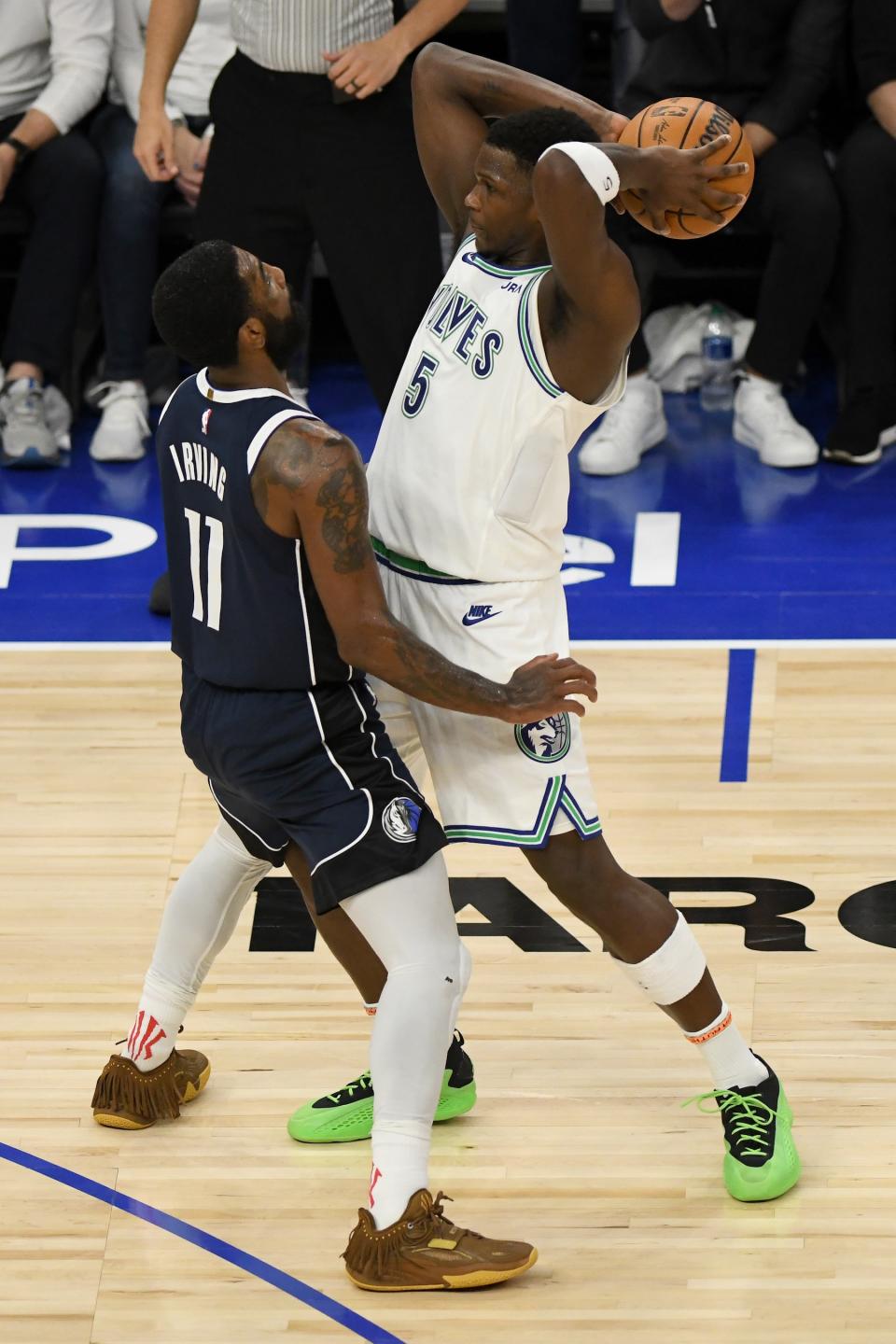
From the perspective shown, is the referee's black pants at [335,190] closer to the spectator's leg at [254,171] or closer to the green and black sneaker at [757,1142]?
the spectator's leg at [254,171]

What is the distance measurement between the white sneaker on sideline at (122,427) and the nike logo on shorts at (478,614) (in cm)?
387

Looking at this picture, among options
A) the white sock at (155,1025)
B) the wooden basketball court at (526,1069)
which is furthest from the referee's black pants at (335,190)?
the white sock at (155,1025)

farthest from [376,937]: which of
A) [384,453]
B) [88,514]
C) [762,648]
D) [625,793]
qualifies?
[88,514]

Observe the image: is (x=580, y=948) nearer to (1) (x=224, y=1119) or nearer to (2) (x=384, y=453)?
(1) (x=224, y=1119)

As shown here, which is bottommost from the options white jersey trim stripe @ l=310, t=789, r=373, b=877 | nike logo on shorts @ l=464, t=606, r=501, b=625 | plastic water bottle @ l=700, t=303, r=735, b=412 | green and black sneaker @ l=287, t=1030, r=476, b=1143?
plastic water bottle @ l=700, t=303, r=735, b=412

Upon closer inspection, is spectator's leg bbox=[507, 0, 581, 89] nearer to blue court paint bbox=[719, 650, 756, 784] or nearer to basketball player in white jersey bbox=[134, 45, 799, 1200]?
blue court paint bbox=[719, 650, 756, 784]

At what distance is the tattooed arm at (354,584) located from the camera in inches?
127

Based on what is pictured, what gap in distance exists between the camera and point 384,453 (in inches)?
146

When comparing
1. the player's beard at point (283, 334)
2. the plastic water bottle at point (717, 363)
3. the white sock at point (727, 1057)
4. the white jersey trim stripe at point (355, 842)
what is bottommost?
the plastic water bottle at point (717, 363)

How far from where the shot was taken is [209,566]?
3.41 metres

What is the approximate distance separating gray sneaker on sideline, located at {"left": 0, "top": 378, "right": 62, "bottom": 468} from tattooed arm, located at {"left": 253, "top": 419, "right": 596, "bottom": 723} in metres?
4.02

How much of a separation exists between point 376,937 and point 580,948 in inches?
45.2

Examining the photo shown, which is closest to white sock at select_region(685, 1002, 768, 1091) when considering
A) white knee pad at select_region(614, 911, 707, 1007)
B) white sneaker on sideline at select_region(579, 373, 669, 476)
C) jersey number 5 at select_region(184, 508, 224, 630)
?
white knee pad at select_region(614, 911, 707, 1007)

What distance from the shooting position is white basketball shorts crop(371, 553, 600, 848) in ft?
11.5
